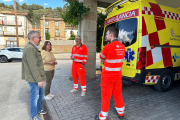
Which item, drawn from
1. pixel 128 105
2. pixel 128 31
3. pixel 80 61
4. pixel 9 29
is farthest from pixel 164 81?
pixel 9 29

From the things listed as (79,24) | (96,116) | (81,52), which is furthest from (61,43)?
(96,116)

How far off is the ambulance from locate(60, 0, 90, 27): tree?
1.49 metres

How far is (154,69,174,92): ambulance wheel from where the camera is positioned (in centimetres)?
415

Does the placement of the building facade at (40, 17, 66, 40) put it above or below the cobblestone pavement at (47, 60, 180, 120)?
above

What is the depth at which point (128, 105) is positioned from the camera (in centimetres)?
352

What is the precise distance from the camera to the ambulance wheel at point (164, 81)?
13.6 ft

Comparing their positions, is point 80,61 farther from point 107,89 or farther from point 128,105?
point 128,105

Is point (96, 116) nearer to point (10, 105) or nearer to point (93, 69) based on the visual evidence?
point (10, 105)

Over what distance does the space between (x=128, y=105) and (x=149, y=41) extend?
186 centimetres

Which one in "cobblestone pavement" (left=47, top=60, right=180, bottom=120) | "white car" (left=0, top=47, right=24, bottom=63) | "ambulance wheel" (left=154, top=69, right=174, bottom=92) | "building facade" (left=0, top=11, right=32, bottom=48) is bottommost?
"cobblestone pavement" (left=47, top=60, right=180, bottom=120)

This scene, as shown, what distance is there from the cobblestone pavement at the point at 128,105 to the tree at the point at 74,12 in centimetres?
291

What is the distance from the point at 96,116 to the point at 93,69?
333 centimetres

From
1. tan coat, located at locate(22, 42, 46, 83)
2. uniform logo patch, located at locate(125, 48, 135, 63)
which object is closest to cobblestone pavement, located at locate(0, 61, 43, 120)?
tan coat, located at locate(22, 42, 46, 83)

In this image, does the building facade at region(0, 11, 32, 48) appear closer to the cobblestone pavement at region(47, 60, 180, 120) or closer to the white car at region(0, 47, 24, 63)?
the white car at region(0, 47, 24, 63)
